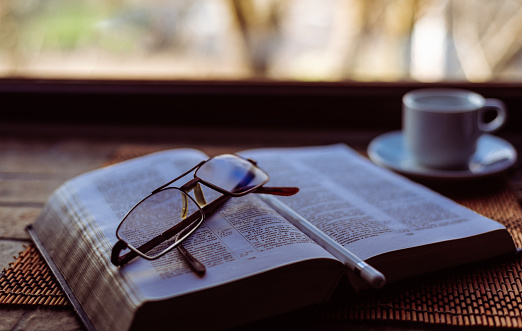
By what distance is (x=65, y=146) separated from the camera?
3.46 feet

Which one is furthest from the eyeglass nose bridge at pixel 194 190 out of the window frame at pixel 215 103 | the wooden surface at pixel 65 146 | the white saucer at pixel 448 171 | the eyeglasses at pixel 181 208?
the window frame at pixel 215 103

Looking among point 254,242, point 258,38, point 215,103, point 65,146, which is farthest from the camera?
point 258,38

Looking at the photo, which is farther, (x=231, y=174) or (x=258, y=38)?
(x=258, y=38)

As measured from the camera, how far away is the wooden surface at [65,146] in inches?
30.8

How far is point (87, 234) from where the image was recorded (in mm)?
549

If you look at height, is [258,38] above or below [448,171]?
above

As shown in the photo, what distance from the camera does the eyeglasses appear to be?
494 mm

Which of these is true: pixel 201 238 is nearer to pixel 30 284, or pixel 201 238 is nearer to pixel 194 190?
pixel 194 190

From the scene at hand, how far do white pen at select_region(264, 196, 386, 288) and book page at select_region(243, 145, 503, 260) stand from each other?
1 cm

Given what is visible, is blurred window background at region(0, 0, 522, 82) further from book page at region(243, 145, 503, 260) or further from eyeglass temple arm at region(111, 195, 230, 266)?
eyeglass temple arm at region(111, 195, 230, 266)

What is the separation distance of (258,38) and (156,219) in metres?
0.92

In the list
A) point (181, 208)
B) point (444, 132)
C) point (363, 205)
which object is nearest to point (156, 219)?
point (181, 208)

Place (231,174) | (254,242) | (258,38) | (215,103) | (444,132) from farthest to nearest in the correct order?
(258,38)
(215,103)
(444,132)
(231,174)
(254,242)

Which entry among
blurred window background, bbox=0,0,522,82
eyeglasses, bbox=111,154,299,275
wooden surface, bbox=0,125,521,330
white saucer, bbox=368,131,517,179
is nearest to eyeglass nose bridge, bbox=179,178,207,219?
eyeglasses, bbox=111,154,299,275
